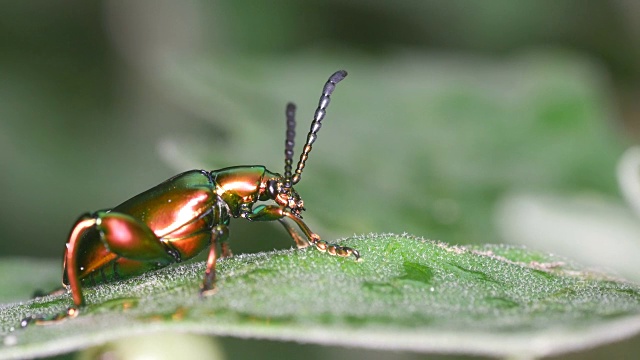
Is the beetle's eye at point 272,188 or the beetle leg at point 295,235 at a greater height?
the beetle's eye at point 272,188

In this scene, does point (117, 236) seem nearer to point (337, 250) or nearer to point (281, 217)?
point (281, 217)

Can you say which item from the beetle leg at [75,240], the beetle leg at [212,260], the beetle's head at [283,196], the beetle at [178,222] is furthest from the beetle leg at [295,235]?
the beetle leg at [75,240]

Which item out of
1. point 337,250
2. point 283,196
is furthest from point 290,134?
point 337,250

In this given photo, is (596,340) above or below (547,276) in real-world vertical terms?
below

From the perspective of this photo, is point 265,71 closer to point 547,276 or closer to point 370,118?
point 370,118

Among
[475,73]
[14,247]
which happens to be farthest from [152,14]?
[475,73]

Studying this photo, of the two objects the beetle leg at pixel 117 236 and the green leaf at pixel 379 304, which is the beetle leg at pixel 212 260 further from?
the beetle leg at pixel 117 236

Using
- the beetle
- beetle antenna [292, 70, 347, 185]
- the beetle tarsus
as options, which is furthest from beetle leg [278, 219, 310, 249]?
the beetle tarsus
